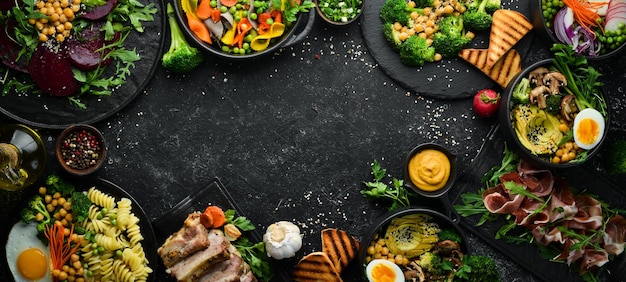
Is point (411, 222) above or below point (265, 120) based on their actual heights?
below

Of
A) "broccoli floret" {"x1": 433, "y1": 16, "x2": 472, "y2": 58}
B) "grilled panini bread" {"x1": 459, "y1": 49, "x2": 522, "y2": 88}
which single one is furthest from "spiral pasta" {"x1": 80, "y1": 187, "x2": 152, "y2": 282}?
"grilled panini bread" {"x1": 459, "y1": 49, "x2": 522, "y2": 88}

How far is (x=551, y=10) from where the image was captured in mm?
5727

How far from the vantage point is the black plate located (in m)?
5.64

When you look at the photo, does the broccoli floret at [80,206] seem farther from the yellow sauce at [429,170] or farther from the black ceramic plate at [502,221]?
the black ceramic plate at [502,221]

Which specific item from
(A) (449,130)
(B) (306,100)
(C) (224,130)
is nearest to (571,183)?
(A) (449,130)

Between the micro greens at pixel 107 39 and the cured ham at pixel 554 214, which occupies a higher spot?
the micro greens at pixel 107 39

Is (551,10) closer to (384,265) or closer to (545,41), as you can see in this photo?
(545,41)

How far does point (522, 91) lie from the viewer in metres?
5.62

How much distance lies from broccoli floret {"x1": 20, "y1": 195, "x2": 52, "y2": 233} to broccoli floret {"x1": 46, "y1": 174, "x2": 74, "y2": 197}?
0.36 feet

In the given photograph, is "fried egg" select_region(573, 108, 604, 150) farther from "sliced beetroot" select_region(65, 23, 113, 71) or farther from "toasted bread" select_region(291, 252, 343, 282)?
"sliced beetroot" select_region(65, 23, 113, 71)

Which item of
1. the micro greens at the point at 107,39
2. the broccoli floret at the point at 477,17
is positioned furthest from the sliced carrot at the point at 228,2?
→ the broccoli floret at the point at 477,17

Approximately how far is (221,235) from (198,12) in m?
1.63

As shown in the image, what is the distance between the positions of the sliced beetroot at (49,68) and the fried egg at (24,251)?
0.99 metres

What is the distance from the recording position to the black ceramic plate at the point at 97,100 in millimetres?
5484
